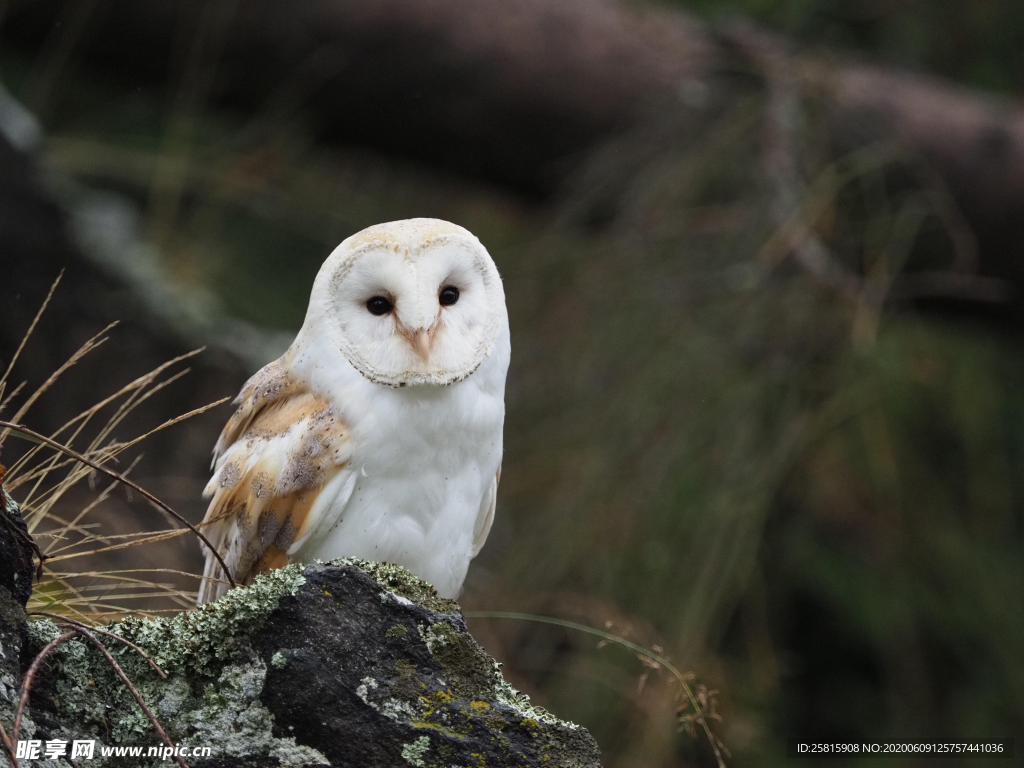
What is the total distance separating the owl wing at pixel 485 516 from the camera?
6.09 feet

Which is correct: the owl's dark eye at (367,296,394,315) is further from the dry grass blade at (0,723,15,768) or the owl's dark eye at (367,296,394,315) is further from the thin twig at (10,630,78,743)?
the dry grass blade at (0,723,15,768)

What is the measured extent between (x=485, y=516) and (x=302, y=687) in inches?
28.6

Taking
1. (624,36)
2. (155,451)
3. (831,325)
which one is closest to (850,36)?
(624,36)

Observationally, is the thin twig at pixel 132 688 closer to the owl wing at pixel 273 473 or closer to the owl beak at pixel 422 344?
the owl wing at pixel 273 473

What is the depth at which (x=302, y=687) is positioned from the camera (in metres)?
1.19

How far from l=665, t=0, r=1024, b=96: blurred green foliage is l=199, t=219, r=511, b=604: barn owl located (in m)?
3.00

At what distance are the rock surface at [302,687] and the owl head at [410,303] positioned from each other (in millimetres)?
386

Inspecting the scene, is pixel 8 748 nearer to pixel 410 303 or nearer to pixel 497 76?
pixel 410 303

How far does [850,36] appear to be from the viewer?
4.62m

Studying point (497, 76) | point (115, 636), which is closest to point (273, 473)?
point (115, 636)

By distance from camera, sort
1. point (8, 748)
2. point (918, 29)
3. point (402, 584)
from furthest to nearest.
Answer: point (918, 29), point (402, 584), point (8, 748)

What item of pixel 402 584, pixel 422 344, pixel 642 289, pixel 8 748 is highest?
pixel 642 289

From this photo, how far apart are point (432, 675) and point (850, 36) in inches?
Result: 161

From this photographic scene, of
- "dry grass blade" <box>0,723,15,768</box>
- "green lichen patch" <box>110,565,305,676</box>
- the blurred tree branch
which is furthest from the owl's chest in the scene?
the blurred tree branch
